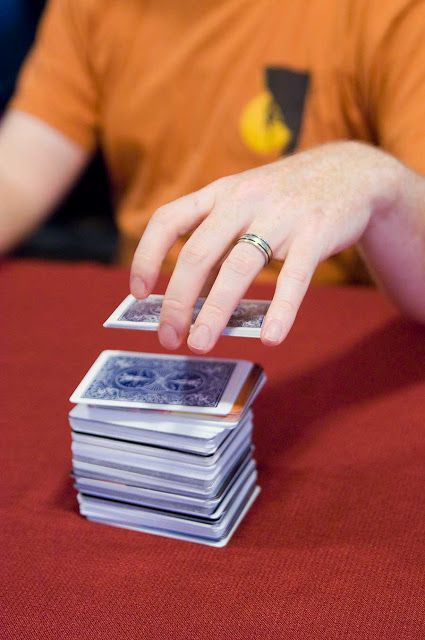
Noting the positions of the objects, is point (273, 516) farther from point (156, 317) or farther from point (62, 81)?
point (62, 81)

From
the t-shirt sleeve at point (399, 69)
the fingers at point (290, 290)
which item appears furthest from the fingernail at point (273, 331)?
the t-shirt sleeve at point (399, 69)

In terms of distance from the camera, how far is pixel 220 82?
4.80 feet

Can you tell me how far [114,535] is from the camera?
0.78 metres

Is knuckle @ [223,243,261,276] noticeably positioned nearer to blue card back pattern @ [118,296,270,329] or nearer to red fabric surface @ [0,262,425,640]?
blue card back pattern @ [118,296,270,329]

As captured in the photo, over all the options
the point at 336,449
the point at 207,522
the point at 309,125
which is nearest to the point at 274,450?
the point at 336,449

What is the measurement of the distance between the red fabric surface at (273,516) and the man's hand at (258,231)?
0.21 m

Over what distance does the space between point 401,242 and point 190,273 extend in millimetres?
377

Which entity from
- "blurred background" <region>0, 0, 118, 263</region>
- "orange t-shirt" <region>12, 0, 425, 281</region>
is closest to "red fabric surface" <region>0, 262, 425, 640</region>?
"orange t-shirt" <region>12, 0, 425, 281</region>

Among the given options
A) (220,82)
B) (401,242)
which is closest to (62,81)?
(220,82)

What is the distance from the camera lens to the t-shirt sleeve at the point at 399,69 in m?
1.21

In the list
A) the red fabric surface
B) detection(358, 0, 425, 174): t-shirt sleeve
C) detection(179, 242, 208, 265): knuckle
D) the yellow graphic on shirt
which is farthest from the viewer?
the yellow graphic on shirt

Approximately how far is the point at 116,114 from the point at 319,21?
0.45 metres

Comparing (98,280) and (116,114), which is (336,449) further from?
(116,114)

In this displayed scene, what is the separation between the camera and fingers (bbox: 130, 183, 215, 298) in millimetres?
799
